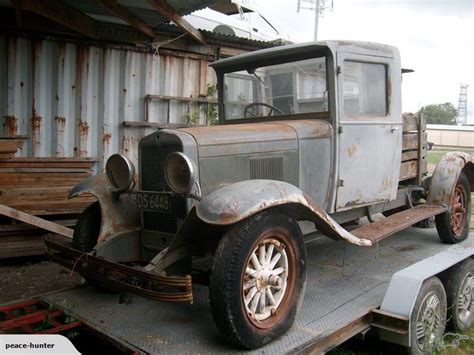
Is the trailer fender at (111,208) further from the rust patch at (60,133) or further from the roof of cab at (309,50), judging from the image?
the rust patch at (60,133)

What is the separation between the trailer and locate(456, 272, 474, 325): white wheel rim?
0.52ft

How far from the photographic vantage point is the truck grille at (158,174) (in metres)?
3.35

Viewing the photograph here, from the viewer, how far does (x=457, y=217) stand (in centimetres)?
546

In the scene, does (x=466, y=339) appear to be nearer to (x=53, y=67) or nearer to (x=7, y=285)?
(x=7, y=285)

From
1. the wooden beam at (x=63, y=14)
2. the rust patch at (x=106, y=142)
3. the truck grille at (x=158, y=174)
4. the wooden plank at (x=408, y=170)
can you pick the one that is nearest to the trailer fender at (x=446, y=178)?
the wooden plank at (x=408, y=170)

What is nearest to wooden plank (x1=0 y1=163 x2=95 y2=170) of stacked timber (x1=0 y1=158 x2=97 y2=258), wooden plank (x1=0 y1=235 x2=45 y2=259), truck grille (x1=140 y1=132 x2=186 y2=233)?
stacked timber (x1=0 y1=158 x2=97 y2=258)

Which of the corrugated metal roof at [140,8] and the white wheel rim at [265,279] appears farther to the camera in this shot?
the corrugated metal roof at [140,8]

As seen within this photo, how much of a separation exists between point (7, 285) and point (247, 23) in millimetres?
7005

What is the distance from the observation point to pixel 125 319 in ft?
10.4

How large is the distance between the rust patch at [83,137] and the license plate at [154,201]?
3494mm

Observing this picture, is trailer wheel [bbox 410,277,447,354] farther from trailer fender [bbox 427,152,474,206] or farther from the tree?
the tree

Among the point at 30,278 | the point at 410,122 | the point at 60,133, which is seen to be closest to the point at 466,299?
the point at 410,122

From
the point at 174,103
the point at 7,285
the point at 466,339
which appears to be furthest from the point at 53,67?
the point at 466,339

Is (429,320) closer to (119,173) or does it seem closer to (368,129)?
(368,129)
